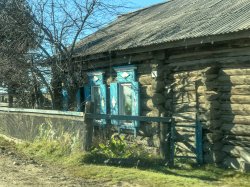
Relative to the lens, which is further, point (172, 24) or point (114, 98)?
point (114, 98)

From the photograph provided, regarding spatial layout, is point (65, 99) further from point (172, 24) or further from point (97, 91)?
point (172, 24)

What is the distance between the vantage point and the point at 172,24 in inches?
518

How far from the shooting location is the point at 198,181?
8531mm

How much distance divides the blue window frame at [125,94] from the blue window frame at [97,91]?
452 mm

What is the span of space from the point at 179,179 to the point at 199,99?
3.20 metres

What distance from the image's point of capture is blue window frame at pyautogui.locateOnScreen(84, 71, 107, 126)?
14875 millimetres

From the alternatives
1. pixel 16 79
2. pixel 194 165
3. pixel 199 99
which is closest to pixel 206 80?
pixel 199 99

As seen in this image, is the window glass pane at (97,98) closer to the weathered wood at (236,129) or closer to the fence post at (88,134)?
the fence post at (88,134)

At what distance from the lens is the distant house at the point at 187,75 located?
402 inches

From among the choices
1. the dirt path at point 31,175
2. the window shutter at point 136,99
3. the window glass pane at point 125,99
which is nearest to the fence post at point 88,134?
the dirt path at point 31,175

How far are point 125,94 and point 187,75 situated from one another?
10.1 ft

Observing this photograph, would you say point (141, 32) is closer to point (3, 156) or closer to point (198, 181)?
point (3, 156)

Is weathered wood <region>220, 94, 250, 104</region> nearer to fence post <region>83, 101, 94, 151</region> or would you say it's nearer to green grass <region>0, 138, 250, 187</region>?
green grass <region>0, 138, 250, 187</region>

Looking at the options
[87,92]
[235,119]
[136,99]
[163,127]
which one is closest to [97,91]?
[87,92]
